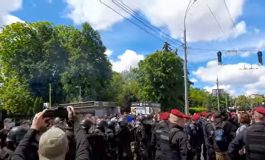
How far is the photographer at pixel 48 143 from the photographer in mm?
3592

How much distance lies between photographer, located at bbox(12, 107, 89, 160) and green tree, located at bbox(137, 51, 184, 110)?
63973mm

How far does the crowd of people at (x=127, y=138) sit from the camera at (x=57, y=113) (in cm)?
5

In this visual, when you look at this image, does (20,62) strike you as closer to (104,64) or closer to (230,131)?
(104,64)

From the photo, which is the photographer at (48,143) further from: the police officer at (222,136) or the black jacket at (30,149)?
the police officer at (222,136)

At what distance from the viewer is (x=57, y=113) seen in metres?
5.60

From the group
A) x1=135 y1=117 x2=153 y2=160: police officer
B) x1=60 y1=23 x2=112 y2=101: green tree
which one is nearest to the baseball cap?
x1=135 y1=117 x2=153 y2=160: police officer

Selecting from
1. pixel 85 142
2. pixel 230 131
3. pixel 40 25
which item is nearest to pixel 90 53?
pixel 40 25

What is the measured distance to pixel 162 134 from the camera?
9789mm

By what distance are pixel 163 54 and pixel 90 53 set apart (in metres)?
12.5

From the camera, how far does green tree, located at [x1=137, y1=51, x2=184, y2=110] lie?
70.2 meters

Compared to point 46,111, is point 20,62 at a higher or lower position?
higher

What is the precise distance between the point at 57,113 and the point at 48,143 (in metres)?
2.02

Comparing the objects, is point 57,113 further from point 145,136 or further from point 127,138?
point 145,136

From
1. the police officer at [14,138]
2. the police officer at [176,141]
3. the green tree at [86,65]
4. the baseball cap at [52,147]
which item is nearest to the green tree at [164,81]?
the green tree at [86,65]
